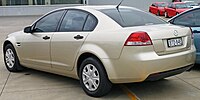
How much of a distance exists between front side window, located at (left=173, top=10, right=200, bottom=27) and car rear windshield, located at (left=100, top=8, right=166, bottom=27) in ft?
4.48

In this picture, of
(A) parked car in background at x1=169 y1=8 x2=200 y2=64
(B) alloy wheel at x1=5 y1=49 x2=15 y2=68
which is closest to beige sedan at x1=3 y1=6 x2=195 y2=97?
(B) alloy wheel at x1=5 y1=49 x2=15 y2=68

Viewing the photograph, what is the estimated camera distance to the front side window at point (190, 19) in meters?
6.08

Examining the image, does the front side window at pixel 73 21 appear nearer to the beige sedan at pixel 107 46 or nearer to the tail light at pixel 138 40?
the beige sedan at pixel 107 46

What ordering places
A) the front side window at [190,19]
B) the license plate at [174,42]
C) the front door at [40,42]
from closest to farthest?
1. the license plate at [174,42]
2. the front door at [40,42]
3. the front side window at [190,19]

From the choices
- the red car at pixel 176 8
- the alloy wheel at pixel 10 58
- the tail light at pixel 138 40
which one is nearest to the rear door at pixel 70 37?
the tail light at pixel 138 40

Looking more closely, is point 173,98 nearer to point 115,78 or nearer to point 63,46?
point 115,78

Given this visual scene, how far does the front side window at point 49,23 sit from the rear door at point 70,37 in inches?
7.2

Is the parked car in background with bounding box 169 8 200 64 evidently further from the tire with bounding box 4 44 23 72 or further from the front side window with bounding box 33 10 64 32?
the tire with bounding box 4 44 23 72

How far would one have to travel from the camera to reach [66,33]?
16.3 ft

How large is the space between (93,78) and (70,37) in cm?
81

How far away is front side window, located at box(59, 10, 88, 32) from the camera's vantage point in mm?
4906

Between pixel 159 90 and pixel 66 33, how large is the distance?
6.06 ft

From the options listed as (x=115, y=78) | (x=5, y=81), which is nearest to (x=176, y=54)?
(x=115, y=78)

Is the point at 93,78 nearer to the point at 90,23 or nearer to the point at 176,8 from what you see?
the point at 90,23
